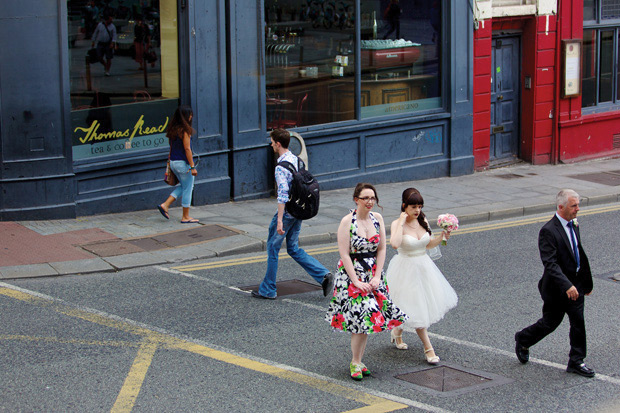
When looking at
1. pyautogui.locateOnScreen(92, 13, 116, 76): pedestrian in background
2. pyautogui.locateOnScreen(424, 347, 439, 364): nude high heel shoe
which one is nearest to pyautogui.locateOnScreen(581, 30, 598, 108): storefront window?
pyautogui.locateOnScreen(92, 13, 116, 76): pedestrian in background

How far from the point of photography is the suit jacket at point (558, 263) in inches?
261

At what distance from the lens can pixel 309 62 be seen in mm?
14992

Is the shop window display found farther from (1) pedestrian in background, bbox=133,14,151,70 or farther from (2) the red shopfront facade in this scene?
(1) pedestrian in background, bbox=133,14,151,70

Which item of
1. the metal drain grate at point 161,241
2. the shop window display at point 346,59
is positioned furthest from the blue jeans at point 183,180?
the shop window display at point 346,59

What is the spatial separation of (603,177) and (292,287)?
942 centimetres

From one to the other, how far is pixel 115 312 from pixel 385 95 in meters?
9.11

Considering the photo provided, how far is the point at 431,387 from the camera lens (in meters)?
6.48

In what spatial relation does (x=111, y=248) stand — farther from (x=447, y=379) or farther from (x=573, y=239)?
(x=573, y=239)

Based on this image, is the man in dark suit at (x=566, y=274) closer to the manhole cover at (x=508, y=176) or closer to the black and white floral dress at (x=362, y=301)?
the black and white floral dress at (x=362, y=301)

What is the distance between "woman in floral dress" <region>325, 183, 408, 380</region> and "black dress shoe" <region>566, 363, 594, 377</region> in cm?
143

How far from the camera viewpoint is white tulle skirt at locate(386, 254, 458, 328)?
689 centimetres

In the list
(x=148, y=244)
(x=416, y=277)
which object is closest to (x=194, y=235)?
(x=148, y=244)

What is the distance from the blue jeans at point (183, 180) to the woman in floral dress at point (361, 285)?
5776 mm

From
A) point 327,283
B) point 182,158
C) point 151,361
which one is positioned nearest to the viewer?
point 151,361
